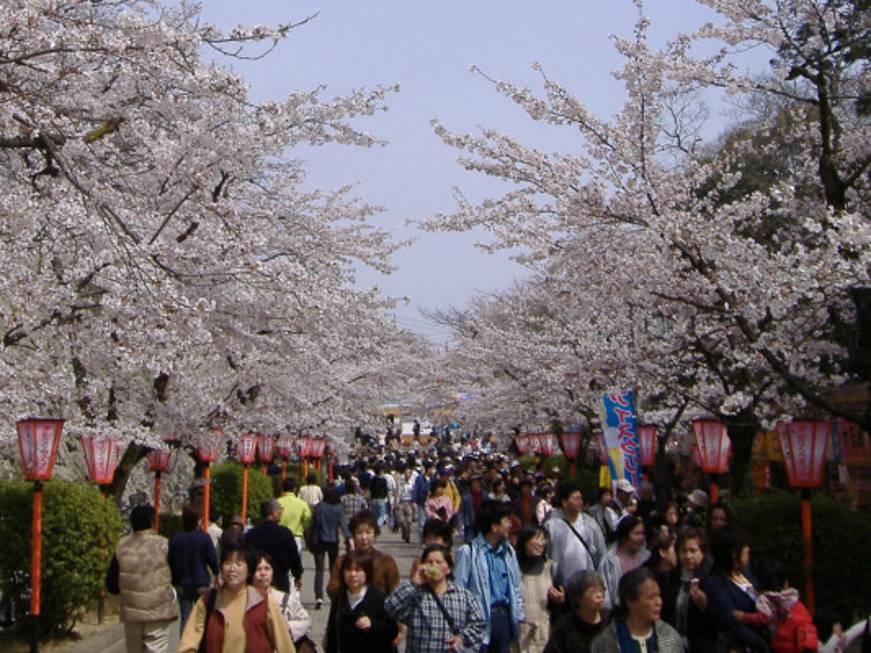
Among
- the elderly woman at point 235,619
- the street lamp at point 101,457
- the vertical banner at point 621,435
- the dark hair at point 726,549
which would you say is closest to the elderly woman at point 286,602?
the elderly woman at point 235,619

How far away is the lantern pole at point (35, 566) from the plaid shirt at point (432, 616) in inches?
229

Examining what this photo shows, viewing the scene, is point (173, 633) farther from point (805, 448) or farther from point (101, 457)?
point (805, 448)

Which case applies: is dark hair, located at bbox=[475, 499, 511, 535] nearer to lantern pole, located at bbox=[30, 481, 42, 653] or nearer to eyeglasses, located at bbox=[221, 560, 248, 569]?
eyeglasses, located at bbox=[221, 560, 248, 569]

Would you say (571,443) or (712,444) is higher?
(712,444)

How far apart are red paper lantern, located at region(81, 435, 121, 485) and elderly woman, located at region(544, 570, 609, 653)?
30.8 ft

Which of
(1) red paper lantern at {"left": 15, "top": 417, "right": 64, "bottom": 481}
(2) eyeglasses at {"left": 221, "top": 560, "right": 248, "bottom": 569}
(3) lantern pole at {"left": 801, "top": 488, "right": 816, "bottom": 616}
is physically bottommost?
(3) lantern pole at {"left": 801, "top": 488, "right": 816, "bottom": 616}

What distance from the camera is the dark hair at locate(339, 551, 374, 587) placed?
23.9ft

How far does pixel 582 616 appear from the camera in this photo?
656 cm

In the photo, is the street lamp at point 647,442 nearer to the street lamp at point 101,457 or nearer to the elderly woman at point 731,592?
the street lamp at point 101,457

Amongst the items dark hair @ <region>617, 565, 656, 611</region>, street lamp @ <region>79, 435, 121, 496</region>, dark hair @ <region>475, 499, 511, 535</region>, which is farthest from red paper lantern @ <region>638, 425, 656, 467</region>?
dark hair @ <region>617, 565, 656, 611</region>

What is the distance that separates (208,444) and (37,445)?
8.14m

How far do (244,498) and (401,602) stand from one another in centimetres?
1694

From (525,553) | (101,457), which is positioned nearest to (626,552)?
(525,553)

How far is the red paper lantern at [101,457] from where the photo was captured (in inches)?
590
